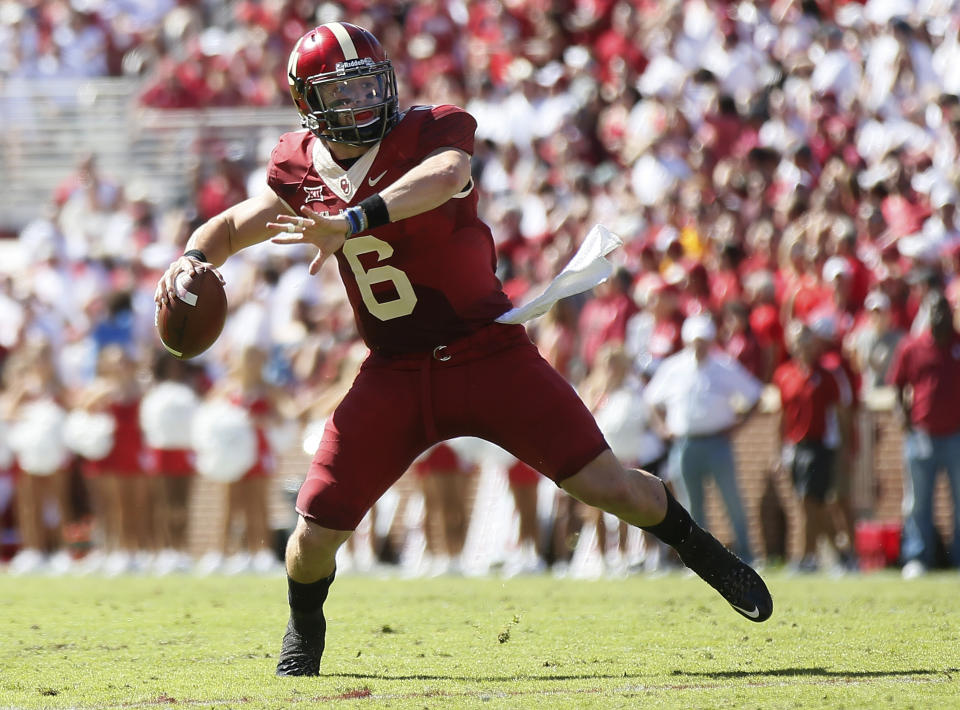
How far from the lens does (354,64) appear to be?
5637 millimetres

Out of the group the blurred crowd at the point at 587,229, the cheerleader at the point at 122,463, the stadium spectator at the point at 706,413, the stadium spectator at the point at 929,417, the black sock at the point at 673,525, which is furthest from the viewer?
the cheerleader at the point at 122,463

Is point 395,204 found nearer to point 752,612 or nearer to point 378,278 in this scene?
point 378,278

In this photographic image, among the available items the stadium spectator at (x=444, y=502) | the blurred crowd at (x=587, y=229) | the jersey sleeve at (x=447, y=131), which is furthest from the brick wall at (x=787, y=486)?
the jersey sleeve at (x=447, y=131)

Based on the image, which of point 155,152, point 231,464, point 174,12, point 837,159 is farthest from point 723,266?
point 174,12

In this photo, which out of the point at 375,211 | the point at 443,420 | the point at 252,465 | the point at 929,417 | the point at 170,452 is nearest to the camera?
the point at 375,211

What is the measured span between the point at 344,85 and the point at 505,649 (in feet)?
7.66

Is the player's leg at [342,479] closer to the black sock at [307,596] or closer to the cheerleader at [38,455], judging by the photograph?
the black sock at [307,596]

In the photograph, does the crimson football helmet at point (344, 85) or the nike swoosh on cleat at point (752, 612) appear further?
the nike swoosh on cleat at point (752, 612)

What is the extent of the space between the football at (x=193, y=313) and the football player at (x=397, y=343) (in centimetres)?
5

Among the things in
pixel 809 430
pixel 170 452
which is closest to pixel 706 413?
pixel 809 430

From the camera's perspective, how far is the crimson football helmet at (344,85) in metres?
5.62

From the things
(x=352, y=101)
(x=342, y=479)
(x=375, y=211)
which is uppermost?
(x=352, y=101)

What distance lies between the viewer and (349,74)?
18.4 feet

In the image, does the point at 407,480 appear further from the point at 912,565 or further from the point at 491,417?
the point at 491,417
